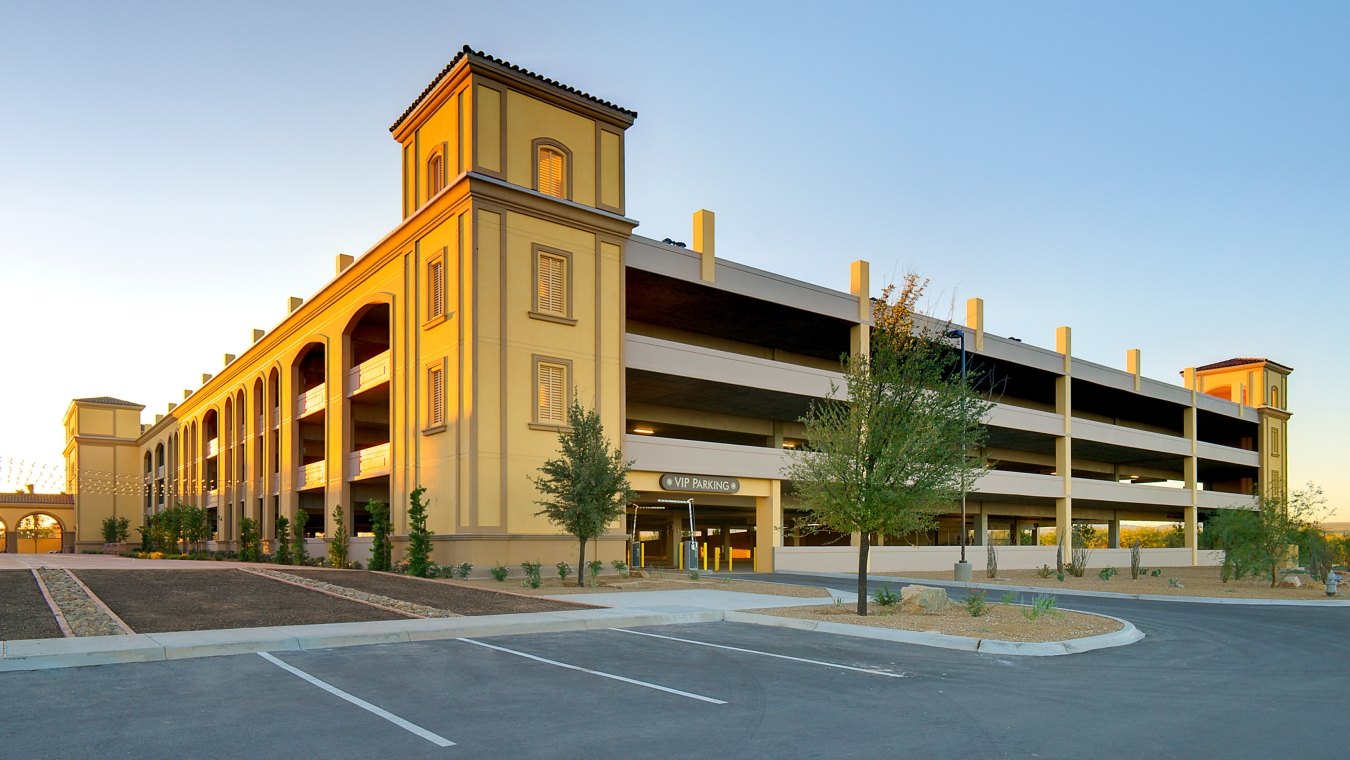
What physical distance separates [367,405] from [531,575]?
21380 mm

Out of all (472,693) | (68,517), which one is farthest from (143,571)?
(68,517)

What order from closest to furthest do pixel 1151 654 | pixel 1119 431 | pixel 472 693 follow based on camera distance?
pixel 472 693
pixel 1151 654
pixel 1119 431

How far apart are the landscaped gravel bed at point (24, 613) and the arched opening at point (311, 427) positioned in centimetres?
1908

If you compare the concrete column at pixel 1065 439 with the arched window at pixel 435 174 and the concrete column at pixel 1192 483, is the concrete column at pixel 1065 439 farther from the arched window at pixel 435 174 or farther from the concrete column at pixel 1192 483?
the arched window at pixel 435 174

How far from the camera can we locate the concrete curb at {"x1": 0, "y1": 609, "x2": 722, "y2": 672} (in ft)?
39.7

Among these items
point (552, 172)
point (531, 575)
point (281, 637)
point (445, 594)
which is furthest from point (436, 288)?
point (281, 637)

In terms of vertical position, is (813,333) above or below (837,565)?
above

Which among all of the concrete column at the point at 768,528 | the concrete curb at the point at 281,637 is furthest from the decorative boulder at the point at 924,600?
the concrete column at the point at 768,528

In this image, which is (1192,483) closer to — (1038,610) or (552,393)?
(552,393)

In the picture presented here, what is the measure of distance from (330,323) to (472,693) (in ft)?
111

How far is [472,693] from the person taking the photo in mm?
10312

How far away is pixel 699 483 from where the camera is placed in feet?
116

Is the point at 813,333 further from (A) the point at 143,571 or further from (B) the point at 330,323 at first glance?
(A) the point at 143,571

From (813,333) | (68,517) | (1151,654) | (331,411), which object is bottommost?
(68,517)
